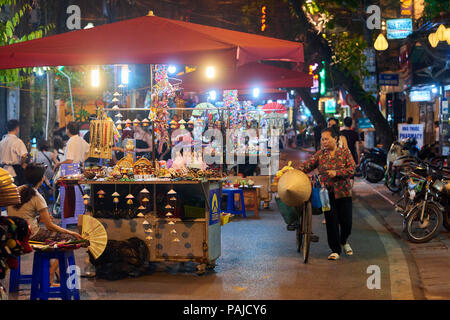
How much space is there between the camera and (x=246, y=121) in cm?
1898

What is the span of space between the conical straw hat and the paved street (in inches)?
36.5

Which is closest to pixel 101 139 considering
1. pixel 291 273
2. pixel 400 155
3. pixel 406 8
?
pixel 291 273

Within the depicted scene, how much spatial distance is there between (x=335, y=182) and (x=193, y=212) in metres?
2.28

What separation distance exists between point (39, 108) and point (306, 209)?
20.8 m

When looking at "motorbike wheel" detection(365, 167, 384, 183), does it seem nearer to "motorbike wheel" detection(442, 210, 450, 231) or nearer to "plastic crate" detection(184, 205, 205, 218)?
"motorbike wheel" detection(442, 210, 450, 231)

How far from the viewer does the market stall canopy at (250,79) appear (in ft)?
43.5

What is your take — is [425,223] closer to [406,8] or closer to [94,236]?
[94,236]

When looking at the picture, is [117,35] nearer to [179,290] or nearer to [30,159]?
[179,290]

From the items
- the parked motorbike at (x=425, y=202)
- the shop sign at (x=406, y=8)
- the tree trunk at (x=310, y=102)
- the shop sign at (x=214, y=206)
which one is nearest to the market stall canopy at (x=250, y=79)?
the parked motorbike at (x=425, y=202)

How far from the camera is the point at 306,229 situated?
924 cm

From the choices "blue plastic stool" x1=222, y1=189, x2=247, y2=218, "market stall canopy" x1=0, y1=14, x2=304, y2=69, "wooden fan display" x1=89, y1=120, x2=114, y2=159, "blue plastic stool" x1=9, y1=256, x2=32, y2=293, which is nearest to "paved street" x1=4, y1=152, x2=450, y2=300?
"blue plastic stool" x1=9, y1=256, x2=32, y2=293

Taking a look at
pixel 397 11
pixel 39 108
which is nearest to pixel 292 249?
pixel 39 108

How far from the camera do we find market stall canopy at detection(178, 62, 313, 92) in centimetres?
1327

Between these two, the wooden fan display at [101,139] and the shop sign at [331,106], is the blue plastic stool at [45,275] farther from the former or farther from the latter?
the shop sign at [331,106]
